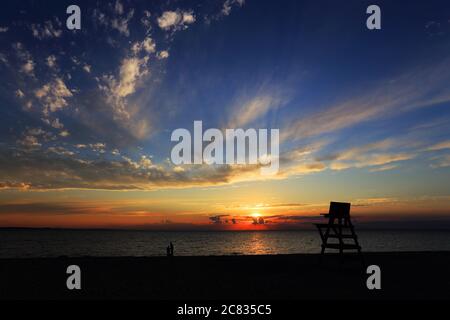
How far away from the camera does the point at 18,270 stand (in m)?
18.7

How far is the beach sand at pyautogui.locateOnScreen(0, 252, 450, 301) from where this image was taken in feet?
40.1

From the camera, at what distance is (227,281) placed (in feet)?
49.0

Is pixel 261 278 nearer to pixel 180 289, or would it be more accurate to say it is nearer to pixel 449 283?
pixel 180 289

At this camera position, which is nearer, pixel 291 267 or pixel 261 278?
pixel 261 278

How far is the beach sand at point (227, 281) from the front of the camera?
12.2 meters

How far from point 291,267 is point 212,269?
4481mm

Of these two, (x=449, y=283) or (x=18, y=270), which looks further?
(x=18, y=270)
